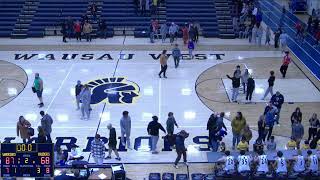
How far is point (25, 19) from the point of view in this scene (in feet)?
118

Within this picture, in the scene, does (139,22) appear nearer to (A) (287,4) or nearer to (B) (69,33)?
(B) (69,33)

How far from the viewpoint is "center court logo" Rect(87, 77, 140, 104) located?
77.4 ft

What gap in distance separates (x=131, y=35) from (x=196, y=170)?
1869cm

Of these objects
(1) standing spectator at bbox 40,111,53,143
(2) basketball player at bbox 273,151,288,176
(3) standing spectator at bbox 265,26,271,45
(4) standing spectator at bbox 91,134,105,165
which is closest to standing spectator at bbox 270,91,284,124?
(2) basketball player at bbox 273,151,288,176

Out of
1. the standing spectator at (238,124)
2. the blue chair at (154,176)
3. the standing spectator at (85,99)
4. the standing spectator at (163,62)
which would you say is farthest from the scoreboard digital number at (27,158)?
the standing spectator at (163,62)

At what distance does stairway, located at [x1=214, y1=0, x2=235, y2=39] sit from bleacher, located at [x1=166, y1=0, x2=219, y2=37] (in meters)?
0.26

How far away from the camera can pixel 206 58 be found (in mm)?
29906

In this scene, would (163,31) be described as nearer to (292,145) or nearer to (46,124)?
(46,124)

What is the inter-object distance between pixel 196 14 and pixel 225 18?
1.84 metres

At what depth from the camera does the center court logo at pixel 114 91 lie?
23.6 meters

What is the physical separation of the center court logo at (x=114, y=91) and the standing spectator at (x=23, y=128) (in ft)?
16.5

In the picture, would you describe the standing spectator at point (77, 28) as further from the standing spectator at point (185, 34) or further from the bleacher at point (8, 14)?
the standing spectator at point (185, 34)

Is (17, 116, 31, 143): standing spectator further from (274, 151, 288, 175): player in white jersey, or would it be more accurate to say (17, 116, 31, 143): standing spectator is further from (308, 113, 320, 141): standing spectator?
(308, 113, 320, 141): standing spectator

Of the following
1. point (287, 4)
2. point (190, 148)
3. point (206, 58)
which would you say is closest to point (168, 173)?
point (190, 148)
